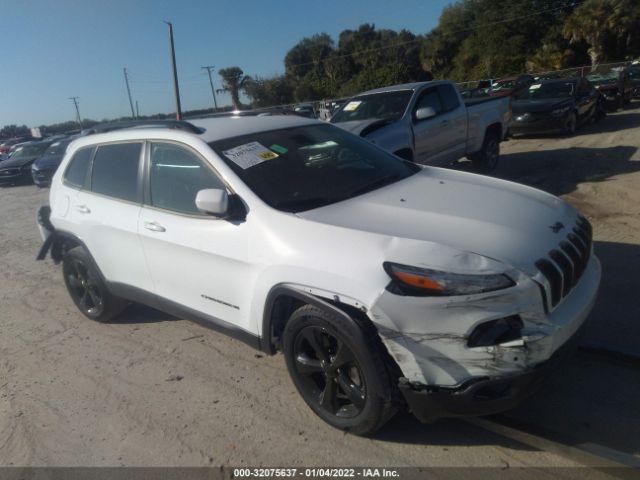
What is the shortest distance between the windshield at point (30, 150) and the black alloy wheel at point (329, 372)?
65.7ft

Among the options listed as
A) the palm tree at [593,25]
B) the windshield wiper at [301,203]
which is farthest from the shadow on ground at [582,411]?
the palm tree at [593,25]

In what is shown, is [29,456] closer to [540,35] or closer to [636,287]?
[636,287]

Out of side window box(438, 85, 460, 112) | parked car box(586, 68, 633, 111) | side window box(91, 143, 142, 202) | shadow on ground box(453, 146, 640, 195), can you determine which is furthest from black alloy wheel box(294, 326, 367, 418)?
parked car box(586, 68, 633, 111)

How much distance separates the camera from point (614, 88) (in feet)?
57.3

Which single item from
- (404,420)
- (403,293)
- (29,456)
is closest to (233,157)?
(403,293)

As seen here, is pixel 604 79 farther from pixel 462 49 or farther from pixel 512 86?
pixel 462 49

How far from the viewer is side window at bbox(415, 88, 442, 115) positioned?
781 cm

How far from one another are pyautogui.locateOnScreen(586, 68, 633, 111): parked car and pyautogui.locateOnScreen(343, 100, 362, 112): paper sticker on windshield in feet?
39.9

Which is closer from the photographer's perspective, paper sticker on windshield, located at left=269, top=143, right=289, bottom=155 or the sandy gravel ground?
the sandy gravel ground

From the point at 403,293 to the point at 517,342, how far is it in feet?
1.88

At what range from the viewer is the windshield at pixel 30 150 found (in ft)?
63.7

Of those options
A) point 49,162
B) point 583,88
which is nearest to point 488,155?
point 583,88

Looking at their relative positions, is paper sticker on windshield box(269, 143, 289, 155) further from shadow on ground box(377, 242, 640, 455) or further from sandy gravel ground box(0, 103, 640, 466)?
shadow on ground box(377, 242, 640, 455)

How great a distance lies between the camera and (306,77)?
228 feet
